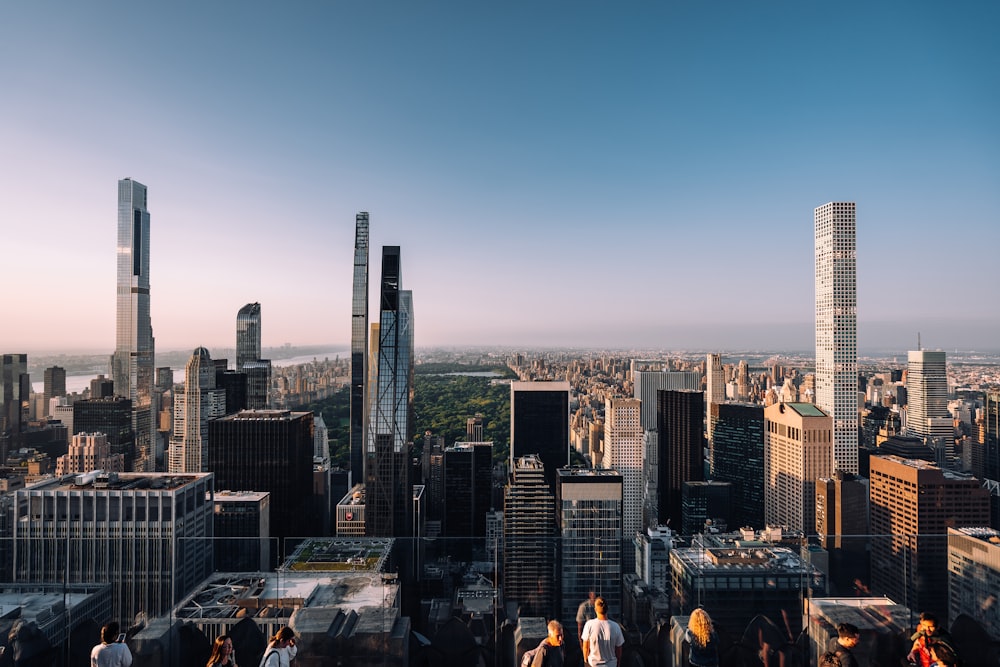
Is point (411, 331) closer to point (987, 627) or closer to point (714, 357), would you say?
point (987, 627)

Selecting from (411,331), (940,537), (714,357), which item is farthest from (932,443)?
(940,537)

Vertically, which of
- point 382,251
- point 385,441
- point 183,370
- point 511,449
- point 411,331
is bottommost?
point 511,449

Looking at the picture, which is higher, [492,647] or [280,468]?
[492,647]

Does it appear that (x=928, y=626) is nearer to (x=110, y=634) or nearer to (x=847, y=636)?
(x=847, y=636)

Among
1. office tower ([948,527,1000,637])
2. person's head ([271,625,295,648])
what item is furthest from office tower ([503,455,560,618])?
office tower ([948,527,1000,637])

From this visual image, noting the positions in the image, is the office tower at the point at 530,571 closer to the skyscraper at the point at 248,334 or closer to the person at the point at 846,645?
the person at the point at 846,645

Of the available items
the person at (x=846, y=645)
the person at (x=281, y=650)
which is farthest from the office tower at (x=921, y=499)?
the person at (x=281, y=650)
